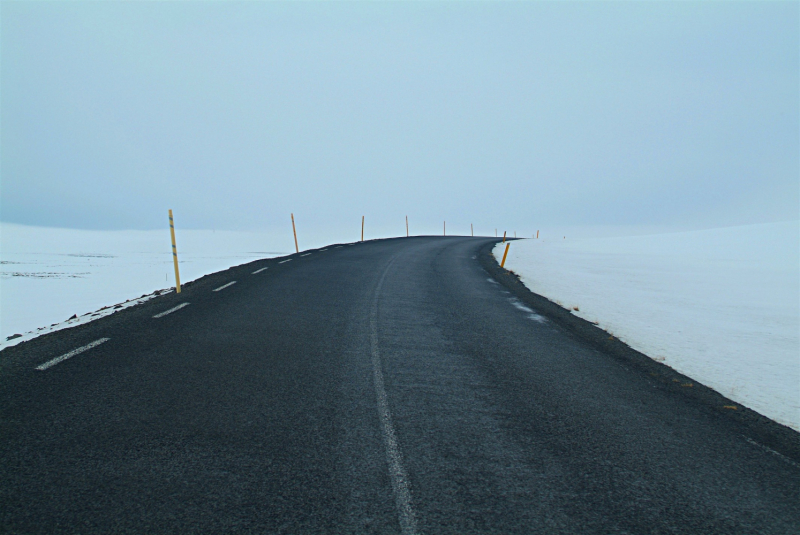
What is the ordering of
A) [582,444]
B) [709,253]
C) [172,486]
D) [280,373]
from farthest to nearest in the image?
1. [709,253]
2. [280,373]
3. [582,444]
4. [172,486]

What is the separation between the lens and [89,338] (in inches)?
259

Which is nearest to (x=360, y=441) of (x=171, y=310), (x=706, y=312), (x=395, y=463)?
A: (x=395, y=463)

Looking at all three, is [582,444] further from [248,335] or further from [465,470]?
[248,335]

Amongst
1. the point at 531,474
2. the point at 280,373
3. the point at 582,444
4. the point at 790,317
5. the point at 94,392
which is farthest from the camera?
the point at 790,317

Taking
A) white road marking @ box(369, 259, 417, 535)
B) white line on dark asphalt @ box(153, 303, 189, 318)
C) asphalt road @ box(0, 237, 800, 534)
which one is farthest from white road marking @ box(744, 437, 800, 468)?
white line on dark asphalt @ box(153, 303, 189, 318)

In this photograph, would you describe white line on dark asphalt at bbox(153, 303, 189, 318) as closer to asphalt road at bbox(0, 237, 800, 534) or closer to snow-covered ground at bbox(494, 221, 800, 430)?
asphalt road at bbox(0, 237, 800, 534)

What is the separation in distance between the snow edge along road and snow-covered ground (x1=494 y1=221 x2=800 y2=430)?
8.9 inches

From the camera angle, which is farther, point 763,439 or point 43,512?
point 763,439

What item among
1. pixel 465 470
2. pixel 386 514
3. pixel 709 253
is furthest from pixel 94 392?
pixel 709 253

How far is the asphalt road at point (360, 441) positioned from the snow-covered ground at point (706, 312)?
1.06 m

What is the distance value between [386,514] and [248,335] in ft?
15.6

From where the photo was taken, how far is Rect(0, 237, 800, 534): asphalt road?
289 centimetres

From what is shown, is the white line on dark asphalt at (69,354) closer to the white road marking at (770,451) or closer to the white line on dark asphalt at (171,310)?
the white line on dark asphalt at (171,310)

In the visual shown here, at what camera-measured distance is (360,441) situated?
12.4ft
